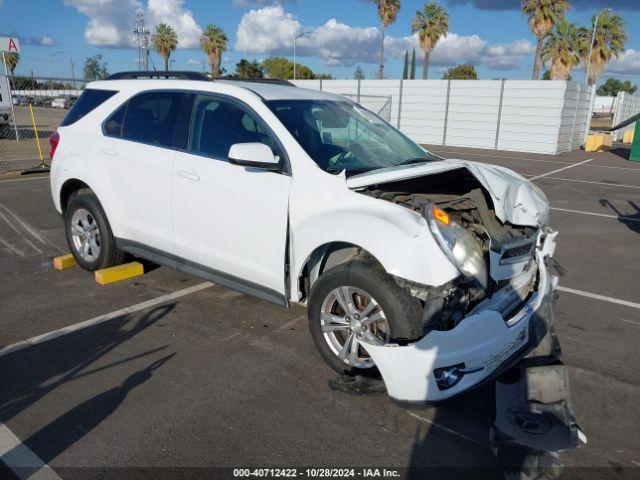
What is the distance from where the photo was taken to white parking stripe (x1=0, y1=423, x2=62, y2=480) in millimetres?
2633

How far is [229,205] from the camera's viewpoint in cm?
406

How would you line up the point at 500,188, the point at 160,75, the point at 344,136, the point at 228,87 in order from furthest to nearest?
the point at 160,75 → the point at 344,136 → the point at 228,87 → the point at 500,188

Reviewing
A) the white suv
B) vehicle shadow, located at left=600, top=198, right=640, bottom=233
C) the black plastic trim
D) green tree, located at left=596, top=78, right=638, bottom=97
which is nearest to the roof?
the white suv

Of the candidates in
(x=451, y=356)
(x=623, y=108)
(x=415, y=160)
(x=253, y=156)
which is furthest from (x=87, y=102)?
(x=623, y=108)

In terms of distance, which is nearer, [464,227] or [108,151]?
[464,227]

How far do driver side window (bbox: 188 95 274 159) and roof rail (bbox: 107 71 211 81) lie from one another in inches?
15.9

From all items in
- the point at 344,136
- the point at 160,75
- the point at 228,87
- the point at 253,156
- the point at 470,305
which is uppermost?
the point at 160,75

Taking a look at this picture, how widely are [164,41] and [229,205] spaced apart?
5550 centimetres

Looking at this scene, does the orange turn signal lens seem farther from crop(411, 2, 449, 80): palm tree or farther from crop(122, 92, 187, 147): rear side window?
crop(411, 2, 449, 80): palm tree

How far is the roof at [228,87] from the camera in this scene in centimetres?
428

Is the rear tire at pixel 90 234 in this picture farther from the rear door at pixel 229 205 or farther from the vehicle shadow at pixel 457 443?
the vehicle shadow at pixel 457 443

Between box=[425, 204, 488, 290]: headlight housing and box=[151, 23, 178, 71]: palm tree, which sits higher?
box=[151, 23, 178, 71]: palm tree

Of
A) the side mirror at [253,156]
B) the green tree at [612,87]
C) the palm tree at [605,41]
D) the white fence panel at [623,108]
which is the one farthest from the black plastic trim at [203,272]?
the green tree at [612,87]

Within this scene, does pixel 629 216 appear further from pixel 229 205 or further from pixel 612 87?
pixel 612 87
